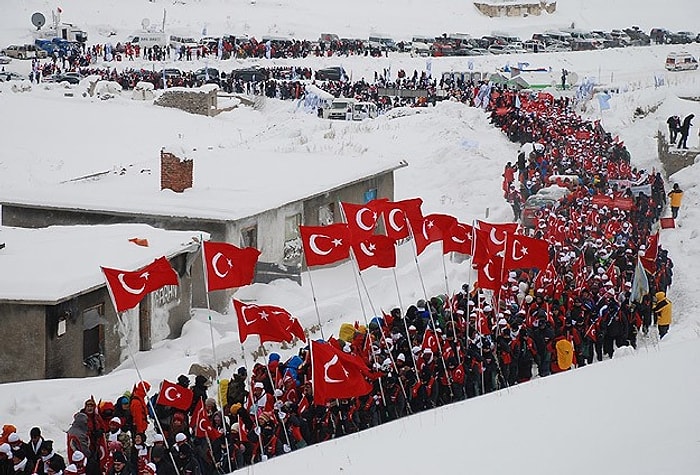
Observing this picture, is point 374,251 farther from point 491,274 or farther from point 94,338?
point 94,338

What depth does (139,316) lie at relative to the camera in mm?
18156

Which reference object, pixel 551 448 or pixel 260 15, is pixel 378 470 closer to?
pixel 551 448

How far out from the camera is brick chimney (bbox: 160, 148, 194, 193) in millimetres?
22703

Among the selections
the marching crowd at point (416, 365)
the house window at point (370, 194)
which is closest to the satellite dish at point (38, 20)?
the house window at point (370, 194)

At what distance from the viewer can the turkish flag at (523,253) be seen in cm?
1647

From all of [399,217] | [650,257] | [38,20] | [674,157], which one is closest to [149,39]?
[38,20]

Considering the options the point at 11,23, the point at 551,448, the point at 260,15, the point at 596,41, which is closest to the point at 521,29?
the point at 596,41

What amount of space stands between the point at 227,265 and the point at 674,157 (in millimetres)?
22130

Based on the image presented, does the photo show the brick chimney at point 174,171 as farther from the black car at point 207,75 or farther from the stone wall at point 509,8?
the stone wall at point 509,8

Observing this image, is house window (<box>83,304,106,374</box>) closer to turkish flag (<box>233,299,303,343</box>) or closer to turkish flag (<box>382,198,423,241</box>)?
turkish flag (<box>233,299,303,343</box>)

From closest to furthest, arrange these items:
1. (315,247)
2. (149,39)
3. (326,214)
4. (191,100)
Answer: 1. (315,247)
2. (326,214)
3. (191,100)
4. (149,39)

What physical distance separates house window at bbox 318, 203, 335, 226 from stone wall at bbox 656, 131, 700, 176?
12966 millimetres

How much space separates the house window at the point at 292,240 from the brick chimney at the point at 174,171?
7.41ft

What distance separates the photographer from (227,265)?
14.8 meters
